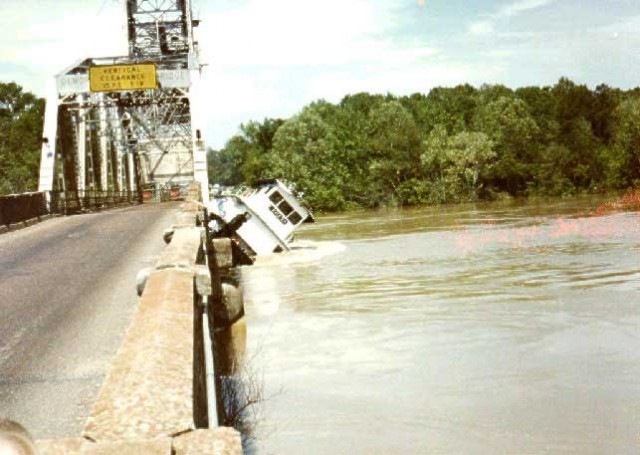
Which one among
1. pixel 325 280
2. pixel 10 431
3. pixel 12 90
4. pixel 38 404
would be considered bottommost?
pixel 325 280

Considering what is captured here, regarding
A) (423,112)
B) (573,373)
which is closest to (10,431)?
(573,373)

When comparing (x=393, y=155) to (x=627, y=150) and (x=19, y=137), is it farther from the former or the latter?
(x=19, y=137)

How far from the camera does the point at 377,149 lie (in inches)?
3477

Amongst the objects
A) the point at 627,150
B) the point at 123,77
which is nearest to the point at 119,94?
the point at 123,77

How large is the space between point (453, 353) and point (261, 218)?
21.4 m

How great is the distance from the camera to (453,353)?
1464 centimetres

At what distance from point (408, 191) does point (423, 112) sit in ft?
66.3

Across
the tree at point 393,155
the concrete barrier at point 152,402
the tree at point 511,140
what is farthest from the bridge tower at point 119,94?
the tree at point 511,140

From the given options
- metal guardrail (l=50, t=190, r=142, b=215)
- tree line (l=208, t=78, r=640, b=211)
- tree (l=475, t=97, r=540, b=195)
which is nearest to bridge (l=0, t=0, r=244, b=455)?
metal guardrail (l=50, t=190, r=142, b=215)

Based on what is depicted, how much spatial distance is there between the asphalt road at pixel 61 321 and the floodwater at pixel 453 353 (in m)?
3.13

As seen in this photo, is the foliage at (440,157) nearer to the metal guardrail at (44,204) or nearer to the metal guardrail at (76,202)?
the metal guardrail at (76,202)

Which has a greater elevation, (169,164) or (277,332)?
(169,164)

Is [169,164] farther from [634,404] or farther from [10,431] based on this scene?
[10,431]

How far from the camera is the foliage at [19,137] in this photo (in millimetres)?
93500
